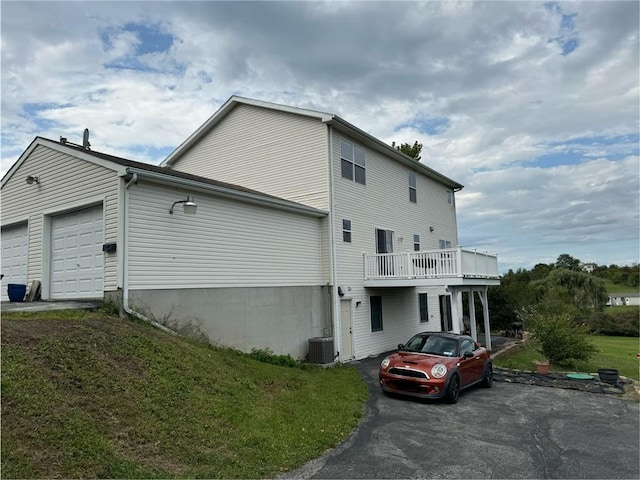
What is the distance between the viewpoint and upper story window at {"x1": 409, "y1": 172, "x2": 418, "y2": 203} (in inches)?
809

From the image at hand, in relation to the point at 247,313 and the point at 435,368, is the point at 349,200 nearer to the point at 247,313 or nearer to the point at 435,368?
the point at 247,313

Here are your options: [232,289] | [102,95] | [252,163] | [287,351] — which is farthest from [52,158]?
[287,351]

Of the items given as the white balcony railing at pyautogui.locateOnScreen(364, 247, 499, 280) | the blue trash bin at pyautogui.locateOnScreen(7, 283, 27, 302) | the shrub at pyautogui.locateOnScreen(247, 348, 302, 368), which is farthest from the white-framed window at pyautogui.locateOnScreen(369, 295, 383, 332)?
the blue trash bin at pyautogui.locateOnScreen(7, 283, 27, 302)

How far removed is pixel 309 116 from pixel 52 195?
27.7 ft

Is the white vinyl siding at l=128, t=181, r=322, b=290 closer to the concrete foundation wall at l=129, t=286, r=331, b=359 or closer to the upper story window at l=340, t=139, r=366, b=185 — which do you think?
the concrete foundation wall at l=129, t=286, r=331, b=359

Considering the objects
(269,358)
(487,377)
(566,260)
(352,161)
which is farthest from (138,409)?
(566,260)

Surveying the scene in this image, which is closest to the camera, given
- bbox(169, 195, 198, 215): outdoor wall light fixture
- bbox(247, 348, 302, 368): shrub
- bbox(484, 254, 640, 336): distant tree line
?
bbox(169, 195, 198, 215): outdoor wall light fixture

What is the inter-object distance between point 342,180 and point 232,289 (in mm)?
6296

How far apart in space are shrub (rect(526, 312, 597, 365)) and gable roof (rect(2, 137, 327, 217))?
9.24m

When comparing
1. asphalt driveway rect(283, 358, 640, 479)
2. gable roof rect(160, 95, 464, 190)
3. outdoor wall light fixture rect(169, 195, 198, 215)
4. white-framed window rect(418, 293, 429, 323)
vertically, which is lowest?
asphalt driveway rect(283, 358, 640, 479)

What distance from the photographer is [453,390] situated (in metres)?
9.77

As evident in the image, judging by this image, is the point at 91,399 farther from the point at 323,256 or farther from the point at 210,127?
the point at 210,127

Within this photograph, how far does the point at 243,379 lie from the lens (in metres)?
8.24

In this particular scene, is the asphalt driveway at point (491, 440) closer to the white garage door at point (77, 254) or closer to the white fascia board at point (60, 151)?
the white garage door at point (77, 254)
